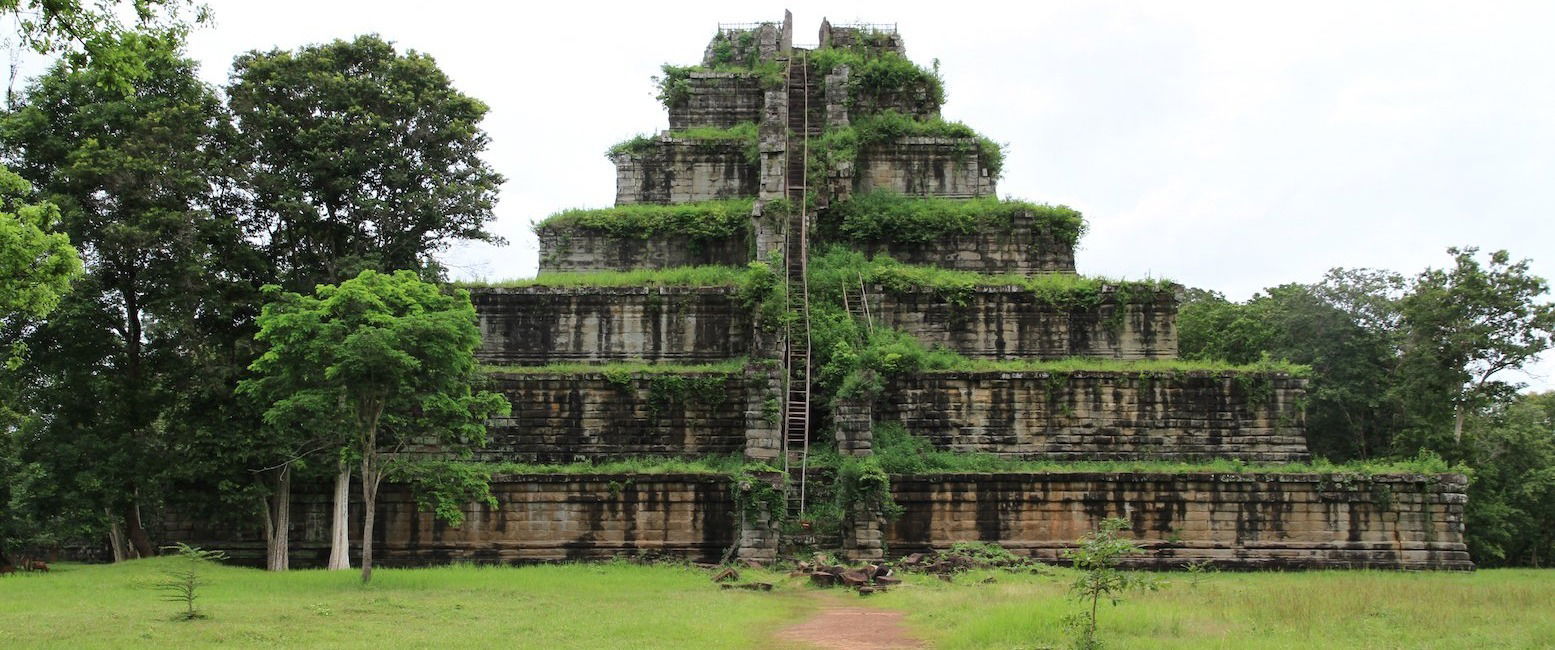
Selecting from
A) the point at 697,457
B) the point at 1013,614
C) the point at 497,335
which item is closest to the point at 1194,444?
the point at 697,457

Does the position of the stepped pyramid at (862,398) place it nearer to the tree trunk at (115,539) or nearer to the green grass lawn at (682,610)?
the green grass lawn at (682,610)

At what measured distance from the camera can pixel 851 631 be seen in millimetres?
16203


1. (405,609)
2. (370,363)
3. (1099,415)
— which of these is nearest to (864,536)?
(1099,415)

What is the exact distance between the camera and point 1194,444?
26.2 m

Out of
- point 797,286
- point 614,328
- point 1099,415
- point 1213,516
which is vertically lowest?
point 1213,516

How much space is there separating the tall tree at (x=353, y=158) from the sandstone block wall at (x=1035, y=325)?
9.66 m

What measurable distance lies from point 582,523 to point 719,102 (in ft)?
45.7

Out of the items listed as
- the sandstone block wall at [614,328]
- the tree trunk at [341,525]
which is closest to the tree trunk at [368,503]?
the tree trunk at [341,525]

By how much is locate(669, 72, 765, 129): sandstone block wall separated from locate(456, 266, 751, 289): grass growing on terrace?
6.06 metres

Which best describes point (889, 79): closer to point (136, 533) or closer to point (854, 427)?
point (854, 427)

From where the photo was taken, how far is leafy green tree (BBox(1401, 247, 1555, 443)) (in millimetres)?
32688

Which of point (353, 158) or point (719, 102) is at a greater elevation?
point (719, 102)

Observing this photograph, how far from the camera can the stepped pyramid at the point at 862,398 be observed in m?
24.4

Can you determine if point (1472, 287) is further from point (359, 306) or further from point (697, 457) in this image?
point (359, 306)
